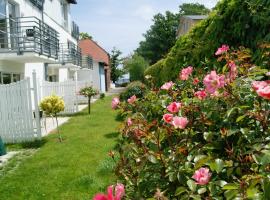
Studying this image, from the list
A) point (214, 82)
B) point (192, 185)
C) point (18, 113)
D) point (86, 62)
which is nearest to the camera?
point (192, 185)

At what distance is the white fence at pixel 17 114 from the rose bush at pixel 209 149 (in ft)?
30.2

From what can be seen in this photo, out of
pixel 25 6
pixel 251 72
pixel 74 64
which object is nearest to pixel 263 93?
pixel 251 72

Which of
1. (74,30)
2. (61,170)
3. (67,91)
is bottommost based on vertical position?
(61,170)

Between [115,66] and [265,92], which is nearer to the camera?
[265,92]

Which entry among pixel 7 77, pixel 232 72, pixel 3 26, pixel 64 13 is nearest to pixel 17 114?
pixel 3 26

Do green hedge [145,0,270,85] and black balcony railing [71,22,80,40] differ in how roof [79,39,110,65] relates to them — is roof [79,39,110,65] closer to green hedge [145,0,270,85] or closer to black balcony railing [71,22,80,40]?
black balcony railing [71,22,80,40]

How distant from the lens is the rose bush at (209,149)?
1877mm

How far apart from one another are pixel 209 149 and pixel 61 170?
594 cm

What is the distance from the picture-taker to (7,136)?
11797 millimetres

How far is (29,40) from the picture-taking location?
1553 cm

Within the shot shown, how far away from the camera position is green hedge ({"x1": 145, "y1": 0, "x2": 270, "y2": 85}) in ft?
16.0

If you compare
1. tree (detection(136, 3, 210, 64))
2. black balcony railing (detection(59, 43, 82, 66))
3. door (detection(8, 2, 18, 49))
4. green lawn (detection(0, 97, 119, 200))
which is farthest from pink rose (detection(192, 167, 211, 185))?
tree (detection(136, 3, 210, 64))

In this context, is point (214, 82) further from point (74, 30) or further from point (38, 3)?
point (74, 30)

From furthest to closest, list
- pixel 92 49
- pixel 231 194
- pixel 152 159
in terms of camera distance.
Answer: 1. pixel 92 49
2. pixel 152 159
3. pixel 231 194
